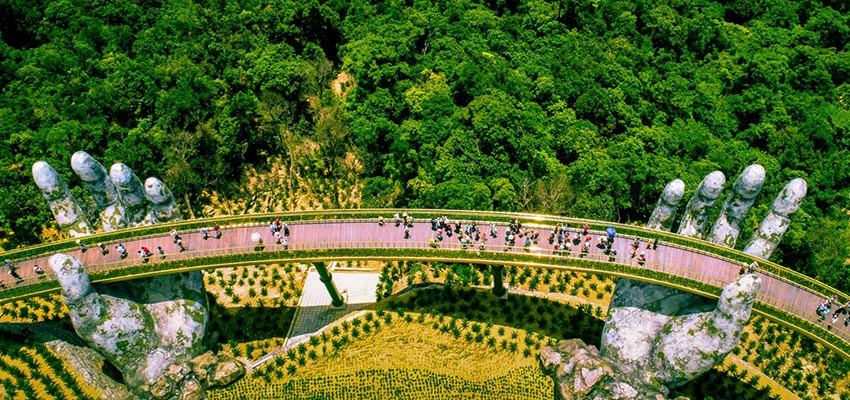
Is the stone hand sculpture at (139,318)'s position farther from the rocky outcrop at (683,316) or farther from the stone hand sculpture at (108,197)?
the rocky outcrop at (683,316)

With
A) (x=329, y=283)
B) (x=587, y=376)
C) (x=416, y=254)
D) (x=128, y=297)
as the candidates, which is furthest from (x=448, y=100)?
(x=128, y=297)

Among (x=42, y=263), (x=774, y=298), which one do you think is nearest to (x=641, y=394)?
(x=774, y=298)

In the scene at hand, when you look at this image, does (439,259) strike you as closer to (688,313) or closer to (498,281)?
(498,281)

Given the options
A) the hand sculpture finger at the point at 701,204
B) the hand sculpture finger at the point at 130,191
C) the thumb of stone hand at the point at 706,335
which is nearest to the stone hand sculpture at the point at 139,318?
the hand sculpture finger at the point at 130,191

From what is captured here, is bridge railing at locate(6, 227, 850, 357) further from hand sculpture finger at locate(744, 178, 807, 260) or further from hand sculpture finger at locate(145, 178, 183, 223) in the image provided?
hand sculpture finger at locate(145, 178, 183, 223)

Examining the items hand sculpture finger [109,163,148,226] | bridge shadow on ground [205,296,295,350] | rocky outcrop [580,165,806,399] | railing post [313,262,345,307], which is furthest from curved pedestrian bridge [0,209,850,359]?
bridge shadow on ground [205,296,295,350]

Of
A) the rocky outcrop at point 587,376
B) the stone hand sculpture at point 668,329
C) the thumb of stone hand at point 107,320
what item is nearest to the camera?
the thumb of stone hand at point 107,320
